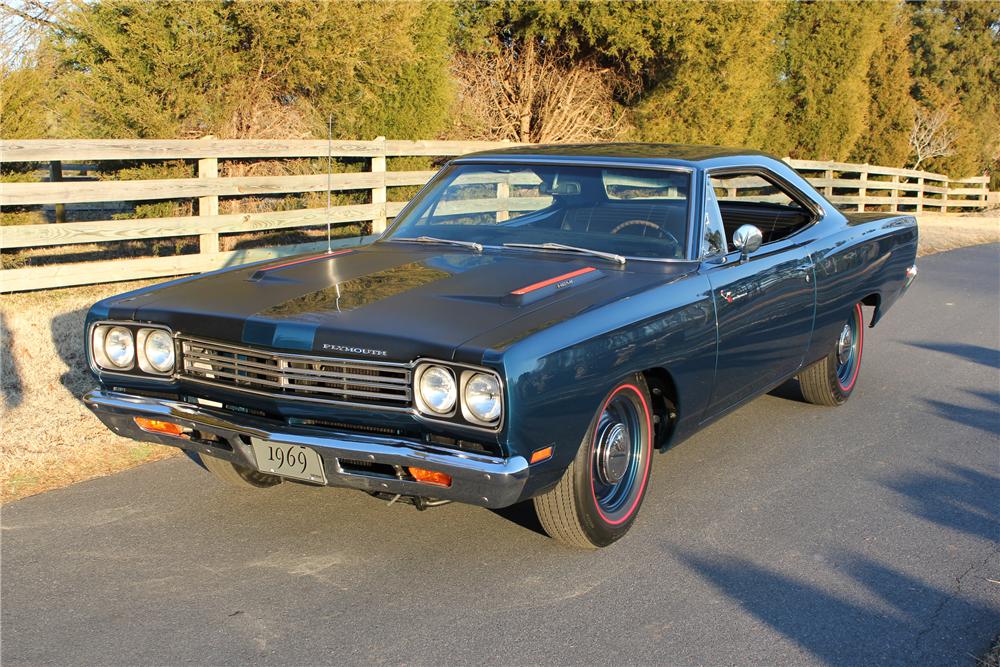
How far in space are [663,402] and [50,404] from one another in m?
3.68

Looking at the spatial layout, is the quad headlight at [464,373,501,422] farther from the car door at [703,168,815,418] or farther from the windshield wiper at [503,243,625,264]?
the car door at [703,168,815,418]

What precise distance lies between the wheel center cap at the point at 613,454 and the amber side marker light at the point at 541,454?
504 mm

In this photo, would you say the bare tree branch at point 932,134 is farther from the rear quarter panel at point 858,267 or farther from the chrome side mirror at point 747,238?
the chrome side mirror at point 747,238

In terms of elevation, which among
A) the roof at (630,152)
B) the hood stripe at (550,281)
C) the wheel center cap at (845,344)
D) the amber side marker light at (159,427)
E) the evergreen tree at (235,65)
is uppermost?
the evergreen tree at (235,65)

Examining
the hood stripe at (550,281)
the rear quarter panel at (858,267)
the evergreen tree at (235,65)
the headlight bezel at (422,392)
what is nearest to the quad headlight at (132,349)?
the headlight bezel at (422,392)

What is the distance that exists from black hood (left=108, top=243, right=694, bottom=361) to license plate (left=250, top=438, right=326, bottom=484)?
1.20 feet

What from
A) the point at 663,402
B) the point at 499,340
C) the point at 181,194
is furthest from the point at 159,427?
the point at 181,194

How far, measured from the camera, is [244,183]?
1009cm

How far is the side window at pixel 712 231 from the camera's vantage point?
195 inches

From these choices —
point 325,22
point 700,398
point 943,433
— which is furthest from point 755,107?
point 700,398

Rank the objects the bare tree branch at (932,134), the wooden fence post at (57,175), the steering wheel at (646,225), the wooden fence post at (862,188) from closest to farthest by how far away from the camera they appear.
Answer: the steering wheel at (646,225)
the wooden fence post at (57,175)
the wooden fence post at (862,188)
the bare tree branch at (932,134)

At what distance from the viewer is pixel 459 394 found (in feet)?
11.9

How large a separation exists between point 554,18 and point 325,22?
5395mm

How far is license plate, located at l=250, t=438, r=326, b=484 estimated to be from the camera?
379cm
